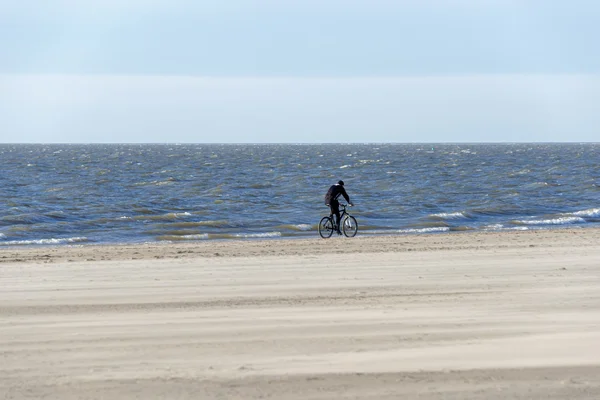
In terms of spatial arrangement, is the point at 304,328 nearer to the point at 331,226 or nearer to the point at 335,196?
the point at 335,196

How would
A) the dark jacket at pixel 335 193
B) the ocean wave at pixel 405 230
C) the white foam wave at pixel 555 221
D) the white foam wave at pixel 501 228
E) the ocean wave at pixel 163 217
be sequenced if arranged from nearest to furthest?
the dark jacket at pixel 335 193
the ocean wave at pixel 405 230
the white foam wave at pixel 501 228
the white foam wave at pixel 555 221
the ocean wave at pixel 163 217

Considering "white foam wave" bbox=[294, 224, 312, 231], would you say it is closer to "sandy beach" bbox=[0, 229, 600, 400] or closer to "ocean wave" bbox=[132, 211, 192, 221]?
"ocean wave" bbox=[132, 211, 192, 221]

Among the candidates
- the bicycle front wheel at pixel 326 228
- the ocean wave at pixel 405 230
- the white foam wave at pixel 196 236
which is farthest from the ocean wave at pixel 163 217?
the bicycle front wheel at pixel 326 228

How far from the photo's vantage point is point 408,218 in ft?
102

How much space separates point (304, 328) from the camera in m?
9.62

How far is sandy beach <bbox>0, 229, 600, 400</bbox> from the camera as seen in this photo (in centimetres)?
748

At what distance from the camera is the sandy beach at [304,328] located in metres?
7.48

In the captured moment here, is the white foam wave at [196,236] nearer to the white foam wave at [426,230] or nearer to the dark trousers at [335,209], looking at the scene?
the dark trousers at [335,209]

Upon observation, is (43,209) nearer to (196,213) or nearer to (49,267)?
(196,213)

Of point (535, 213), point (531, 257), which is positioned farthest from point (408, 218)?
point (531, 257)

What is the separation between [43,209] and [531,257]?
73.1 ft

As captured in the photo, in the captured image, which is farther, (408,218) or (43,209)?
(43,209)

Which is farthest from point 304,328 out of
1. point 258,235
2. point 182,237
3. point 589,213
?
point 589,213

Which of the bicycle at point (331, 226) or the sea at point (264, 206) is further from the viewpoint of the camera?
the sea at point (264, 206)
